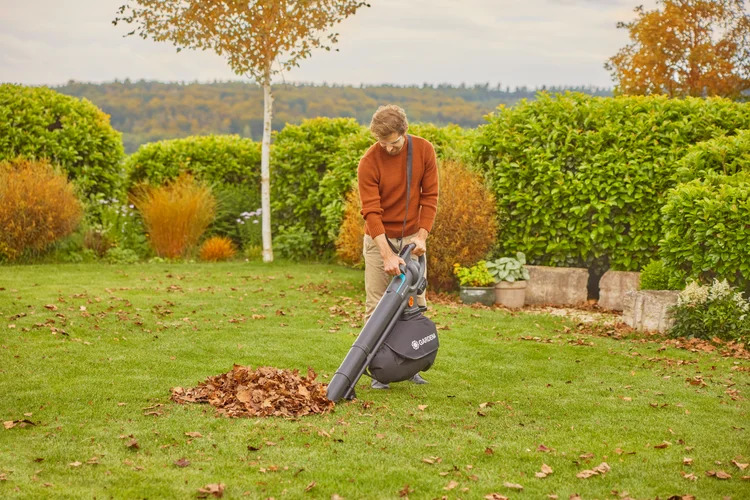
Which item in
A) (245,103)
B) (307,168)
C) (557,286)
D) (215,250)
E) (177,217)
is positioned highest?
(245,103)

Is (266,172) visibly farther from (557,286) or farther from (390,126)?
(390,126)

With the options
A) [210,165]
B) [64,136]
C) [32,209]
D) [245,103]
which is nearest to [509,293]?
[32,209]

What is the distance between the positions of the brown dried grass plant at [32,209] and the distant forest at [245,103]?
18.0 meters

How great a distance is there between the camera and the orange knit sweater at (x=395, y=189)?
5.88 meters

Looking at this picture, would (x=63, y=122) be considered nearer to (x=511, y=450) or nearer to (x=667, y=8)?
(x=511, y=450)

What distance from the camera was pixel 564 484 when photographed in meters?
4.32

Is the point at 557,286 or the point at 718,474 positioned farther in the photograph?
the point at 557,286

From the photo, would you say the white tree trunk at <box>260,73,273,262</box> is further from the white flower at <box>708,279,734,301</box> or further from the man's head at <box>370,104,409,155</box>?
the man's head at <box>370,104,409,155</box>

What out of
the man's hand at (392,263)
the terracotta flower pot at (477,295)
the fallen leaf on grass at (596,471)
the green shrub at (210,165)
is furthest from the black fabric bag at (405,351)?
the green shrub at (210,165)

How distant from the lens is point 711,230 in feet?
27.3

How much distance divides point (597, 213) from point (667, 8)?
41.6 feet

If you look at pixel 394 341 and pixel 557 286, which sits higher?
pixel 394 341

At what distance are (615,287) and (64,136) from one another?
9.55 m

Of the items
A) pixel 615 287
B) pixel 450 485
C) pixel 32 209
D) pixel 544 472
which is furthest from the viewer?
pixel 32 209
